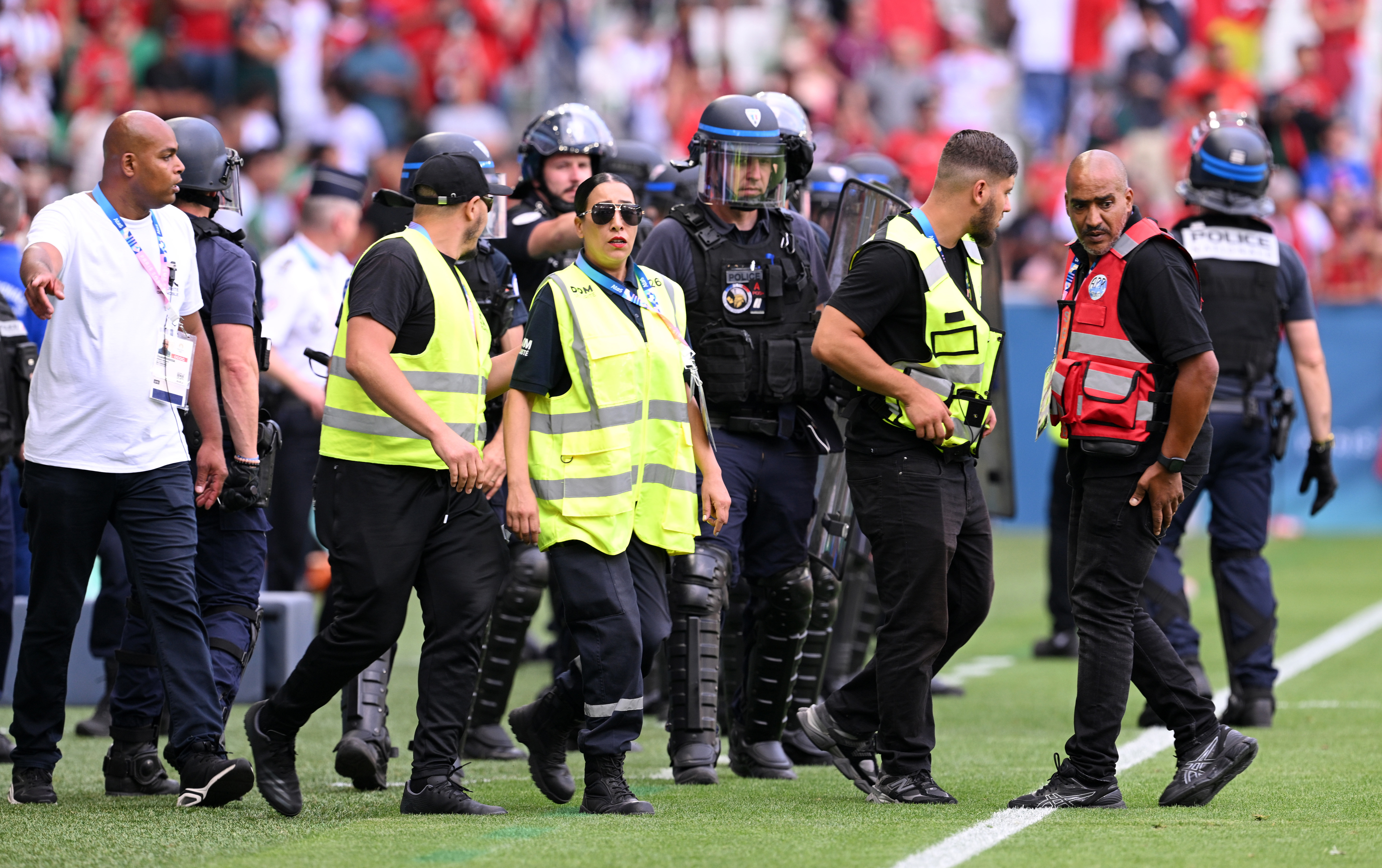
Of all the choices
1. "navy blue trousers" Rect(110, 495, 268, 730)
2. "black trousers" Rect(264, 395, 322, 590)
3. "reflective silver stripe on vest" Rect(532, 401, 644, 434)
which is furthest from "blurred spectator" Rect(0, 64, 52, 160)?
"reflective silver stripe on vest" Rect(532, 401, 644, 434)

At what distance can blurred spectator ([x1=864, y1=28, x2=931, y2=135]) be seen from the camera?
22125 mm

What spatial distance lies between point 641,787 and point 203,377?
208cm

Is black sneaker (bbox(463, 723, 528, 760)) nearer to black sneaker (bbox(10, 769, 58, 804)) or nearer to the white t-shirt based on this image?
black sneaker (bbox(10, 769, 58, 804))

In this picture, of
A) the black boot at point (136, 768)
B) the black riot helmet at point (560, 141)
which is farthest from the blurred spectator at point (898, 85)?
the black boot at point (136, 768)

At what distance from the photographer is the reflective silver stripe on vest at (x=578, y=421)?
631 centimetres

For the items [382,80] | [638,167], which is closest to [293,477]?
[638,167]

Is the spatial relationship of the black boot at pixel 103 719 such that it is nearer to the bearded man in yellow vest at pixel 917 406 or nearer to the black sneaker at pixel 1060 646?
the bearded man in yellow vest at pixel 917 406

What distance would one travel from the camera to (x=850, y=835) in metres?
5.77

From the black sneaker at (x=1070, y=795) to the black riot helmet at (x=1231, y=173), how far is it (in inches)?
134

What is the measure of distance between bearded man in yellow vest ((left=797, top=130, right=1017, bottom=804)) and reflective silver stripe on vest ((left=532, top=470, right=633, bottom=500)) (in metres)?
0.78

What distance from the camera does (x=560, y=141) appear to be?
8492mm

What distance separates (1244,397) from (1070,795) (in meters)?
3.16

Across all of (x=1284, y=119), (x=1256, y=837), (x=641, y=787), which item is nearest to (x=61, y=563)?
(x=641, y=787)

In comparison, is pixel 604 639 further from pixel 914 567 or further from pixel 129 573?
pixel 129 573
